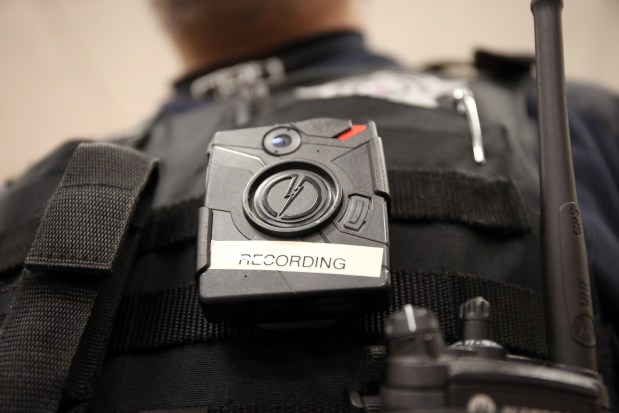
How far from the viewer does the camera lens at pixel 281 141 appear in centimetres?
48

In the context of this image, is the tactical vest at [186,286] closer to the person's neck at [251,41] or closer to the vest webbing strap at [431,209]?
the vest webbing strap at [431,209]

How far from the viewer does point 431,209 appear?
1.63ft

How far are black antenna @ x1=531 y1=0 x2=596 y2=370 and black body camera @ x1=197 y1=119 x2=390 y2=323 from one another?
122 mm

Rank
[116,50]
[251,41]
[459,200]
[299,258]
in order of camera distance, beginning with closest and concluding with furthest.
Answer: [299,258]
[459,200]
[251,41]
[116,50]

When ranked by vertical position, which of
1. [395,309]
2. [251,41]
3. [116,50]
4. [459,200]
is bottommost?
[395,309]

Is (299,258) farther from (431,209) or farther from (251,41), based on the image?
(251,41)

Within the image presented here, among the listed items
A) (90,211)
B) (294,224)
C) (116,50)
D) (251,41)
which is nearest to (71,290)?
(90,211)

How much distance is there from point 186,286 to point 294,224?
12cm

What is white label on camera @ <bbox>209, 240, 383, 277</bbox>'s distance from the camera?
1.29ft

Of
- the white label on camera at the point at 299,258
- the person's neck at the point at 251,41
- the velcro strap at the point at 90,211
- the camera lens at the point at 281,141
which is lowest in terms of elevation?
the white label on camera at the point at 299,258

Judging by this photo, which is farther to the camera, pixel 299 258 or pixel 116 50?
pixel 116 50

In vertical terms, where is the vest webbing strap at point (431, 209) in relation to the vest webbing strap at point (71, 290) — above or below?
above

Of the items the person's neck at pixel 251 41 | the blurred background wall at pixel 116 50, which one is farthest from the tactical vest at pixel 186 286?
the blurred background wall at pixel 116 50

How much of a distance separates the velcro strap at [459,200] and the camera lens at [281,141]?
0.10 meters
